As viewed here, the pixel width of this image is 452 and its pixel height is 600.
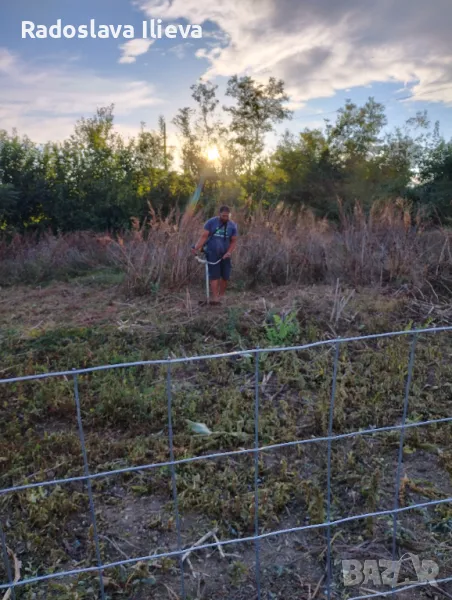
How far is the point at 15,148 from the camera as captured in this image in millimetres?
14320

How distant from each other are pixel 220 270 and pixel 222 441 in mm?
2770

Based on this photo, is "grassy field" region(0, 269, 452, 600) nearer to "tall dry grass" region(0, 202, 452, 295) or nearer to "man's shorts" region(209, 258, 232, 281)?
"man's shorts" region(209, 258, 232, 281)

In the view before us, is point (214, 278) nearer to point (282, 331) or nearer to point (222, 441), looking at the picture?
point (282, 331)

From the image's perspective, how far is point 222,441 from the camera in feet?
9.77

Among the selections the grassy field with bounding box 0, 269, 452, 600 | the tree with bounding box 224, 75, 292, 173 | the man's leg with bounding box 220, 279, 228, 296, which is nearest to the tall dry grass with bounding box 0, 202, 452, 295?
the man's leg with bounding box 220, 279, 228, 296

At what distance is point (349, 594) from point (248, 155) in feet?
68.4

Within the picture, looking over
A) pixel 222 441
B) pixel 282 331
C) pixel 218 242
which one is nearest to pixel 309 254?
pixel 218 242

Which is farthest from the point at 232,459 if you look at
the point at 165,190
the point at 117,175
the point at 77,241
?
the point at 117,175

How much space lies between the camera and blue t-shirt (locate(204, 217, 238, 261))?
17.3 ft

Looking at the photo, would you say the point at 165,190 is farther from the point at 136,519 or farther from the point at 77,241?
the point at 136,519

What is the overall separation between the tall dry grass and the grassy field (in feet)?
2.19

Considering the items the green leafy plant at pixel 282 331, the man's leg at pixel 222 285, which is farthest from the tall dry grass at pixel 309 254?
the green leafy plant at pixel 282 331

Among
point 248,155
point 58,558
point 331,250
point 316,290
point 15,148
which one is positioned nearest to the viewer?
point 58,558

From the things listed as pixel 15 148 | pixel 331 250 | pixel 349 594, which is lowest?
pixel 349 594
